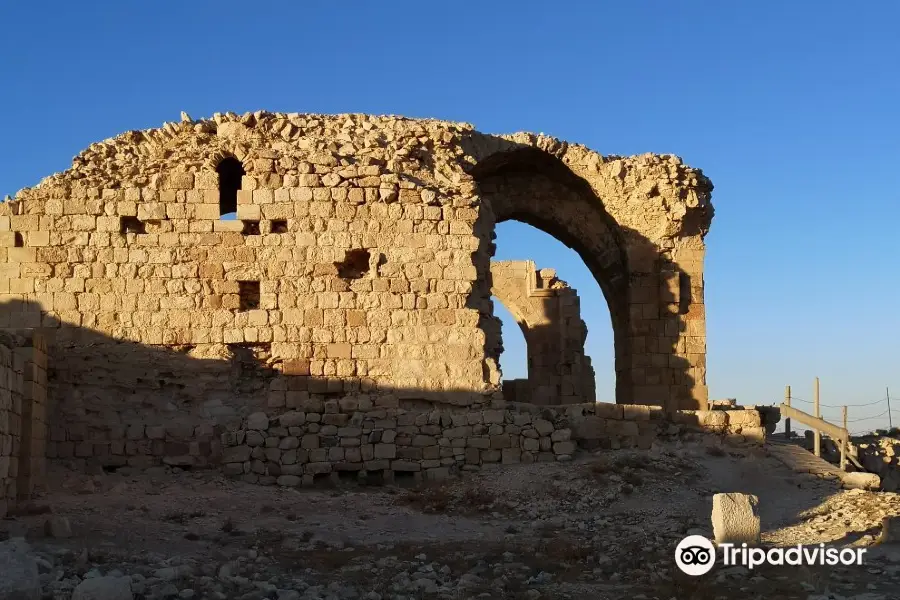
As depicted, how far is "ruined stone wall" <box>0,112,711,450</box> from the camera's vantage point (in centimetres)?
1122

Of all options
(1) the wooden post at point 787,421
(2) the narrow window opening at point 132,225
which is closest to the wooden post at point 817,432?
(1) the wooden post at point 787,421

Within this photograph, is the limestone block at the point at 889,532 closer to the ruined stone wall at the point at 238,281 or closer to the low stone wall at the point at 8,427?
the ruined stone wall at the point at 238,281

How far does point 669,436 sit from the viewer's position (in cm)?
1173

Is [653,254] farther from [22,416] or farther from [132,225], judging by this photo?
[22,416]

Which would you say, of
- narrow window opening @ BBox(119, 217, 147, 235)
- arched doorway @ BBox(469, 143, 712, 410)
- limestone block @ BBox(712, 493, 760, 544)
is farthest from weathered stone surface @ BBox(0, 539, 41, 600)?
arched doorway @ BBox(469, 143, 712, 410)

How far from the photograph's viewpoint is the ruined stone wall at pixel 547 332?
20203 millimetres

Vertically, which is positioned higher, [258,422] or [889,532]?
[258,422]

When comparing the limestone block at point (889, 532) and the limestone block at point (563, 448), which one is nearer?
the limestone block at point (889, 532)

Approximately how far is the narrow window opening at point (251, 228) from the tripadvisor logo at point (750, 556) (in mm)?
6441

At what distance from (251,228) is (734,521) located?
6636 mm

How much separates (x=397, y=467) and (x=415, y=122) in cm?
→ 447

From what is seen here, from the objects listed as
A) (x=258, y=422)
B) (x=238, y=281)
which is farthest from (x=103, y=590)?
(x=238, y=281)

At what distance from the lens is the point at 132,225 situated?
→ 11703 millimetres

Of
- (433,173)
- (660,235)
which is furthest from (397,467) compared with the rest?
(660,235)
